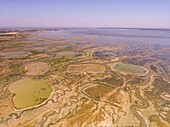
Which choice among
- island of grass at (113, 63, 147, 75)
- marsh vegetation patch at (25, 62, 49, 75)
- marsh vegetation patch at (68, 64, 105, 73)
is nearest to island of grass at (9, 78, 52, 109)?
marsh vegetation patch at (25, 62, 49, 75)

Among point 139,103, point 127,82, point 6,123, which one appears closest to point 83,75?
point 127,82

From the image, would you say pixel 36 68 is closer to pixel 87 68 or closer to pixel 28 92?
pixel 87 68

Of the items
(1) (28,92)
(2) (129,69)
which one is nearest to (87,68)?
(2) (129,69)

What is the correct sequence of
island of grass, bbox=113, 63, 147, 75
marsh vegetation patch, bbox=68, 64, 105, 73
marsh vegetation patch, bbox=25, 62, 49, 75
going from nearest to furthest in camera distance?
marsh vegetation patch, bbox=25, 62, 49, 75, island of grass, bbox=113, 63, 147, 75, marsh vegetation patch, bbox=68, 64, 105, 73

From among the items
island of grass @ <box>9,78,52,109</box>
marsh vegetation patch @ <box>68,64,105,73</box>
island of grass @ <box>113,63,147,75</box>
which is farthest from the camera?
marsh vegetation patch @ <box>68,64,105,73</box>

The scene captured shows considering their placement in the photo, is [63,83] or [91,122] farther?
[63,83]

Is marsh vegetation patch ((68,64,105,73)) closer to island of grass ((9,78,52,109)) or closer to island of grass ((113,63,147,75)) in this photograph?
island of grass ((113,63,147,75))

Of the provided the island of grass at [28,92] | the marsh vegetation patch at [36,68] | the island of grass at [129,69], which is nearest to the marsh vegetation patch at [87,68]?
the island of grass at [129,69]

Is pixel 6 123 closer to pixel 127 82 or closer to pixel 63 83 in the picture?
pixel 63 83
